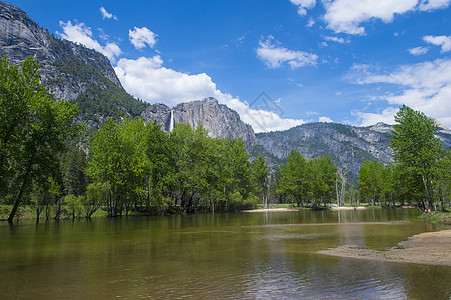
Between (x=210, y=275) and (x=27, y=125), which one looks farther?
(x=27, y=125)

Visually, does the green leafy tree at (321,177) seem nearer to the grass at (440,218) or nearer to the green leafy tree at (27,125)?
the grass at (440,218)

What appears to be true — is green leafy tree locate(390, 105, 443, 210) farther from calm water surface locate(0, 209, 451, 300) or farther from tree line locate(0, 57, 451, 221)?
calm water surface locate(0, 209, 451, 300)

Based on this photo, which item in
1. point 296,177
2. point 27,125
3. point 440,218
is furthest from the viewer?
point 296,177

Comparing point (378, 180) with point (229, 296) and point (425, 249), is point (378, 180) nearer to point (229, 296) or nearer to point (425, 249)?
point (425, 249)

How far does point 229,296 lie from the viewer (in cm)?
674

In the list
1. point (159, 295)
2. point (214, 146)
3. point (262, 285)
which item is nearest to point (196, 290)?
point (159, 295)

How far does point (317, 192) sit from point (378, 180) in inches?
806

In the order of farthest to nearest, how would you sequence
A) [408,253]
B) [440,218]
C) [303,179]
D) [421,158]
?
[303,179] < [421,158] < [440,218] < [408,253]

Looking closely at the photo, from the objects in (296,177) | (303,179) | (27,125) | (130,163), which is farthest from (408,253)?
(296,177)

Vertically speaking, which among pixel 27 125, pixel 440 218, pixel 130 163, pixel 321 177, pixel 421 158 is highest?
pixel 27 125

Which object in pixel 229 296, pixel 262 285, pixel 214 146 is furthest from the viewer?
pixel 214 146

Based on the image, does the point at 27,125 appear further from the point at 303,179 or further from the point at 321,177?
the point at 321,177

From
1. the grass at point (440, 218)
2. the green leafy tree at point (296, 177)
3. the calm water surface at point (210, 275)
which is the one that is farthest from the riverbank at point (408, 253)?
the green leafy tree at point (296, 177)

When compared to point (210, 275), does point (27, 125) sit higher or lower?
higher
